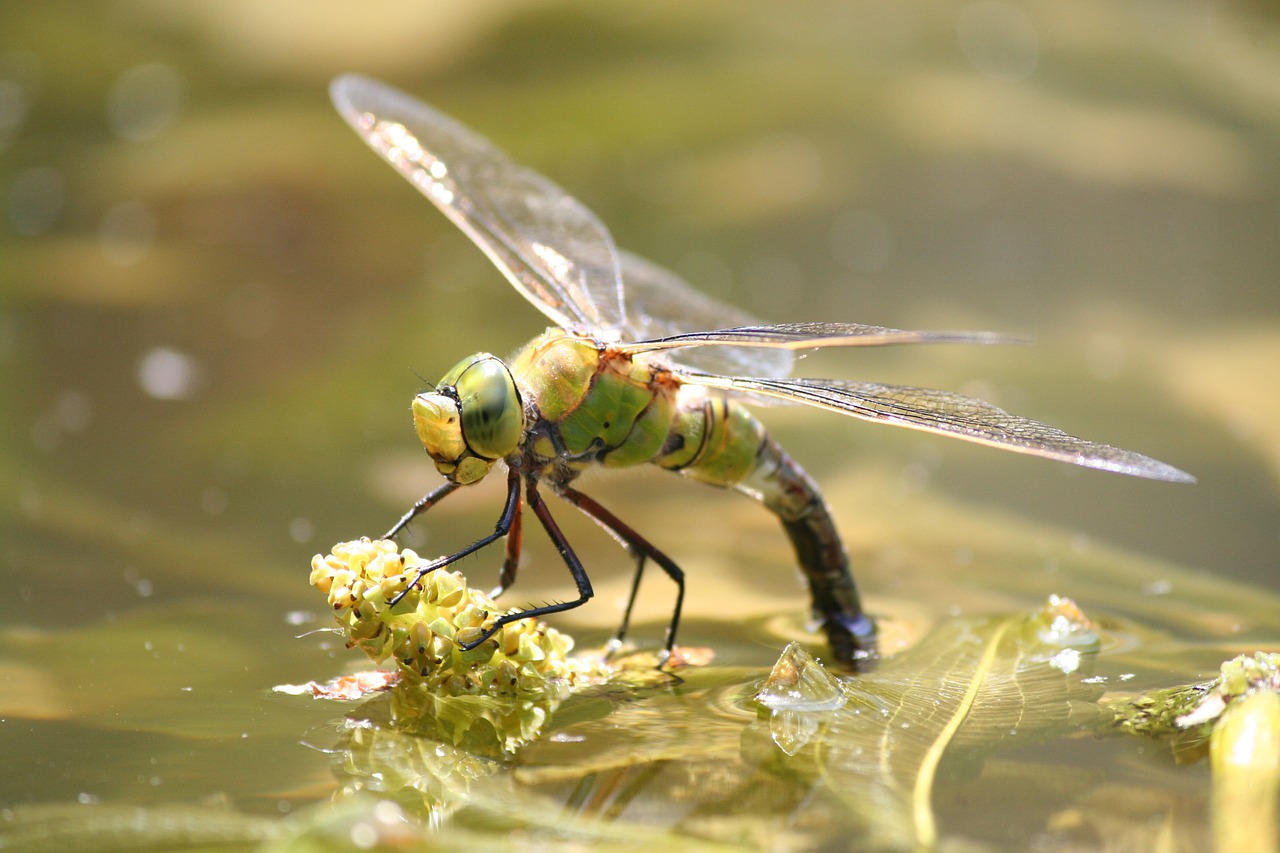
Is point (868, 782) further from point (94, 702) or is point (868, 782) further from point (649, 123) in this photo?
point (649, 123)

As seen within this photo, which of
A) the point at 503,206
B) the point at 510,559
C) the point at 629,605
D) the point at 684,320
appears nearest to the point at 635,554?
the point at 629,605

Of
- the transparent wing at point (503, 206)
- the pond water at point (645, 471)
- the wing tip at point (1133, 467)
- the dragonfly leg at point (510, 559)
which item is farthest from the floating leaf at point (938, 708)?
the transparent wing at point (503, 206)

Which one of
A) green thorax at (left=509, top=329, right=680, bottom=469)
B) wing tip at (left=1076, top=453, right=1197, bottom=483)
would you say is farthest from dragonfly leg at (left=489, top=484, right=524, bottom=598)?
wing tip at (left=1076, top=453, right=1197, bottom=483)

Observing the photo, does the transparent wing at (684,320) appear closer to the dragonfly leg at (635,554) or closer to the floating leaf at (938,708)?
the dragonfly leg at (635,554)

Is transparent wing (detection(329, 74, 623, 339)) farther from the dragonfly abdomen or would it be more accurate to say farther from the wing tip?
the wing tip

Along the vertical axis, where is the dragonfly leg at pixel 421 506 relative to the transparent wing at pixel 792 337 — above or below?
below

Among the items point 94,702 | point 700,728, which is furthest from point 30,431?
point 700,728
